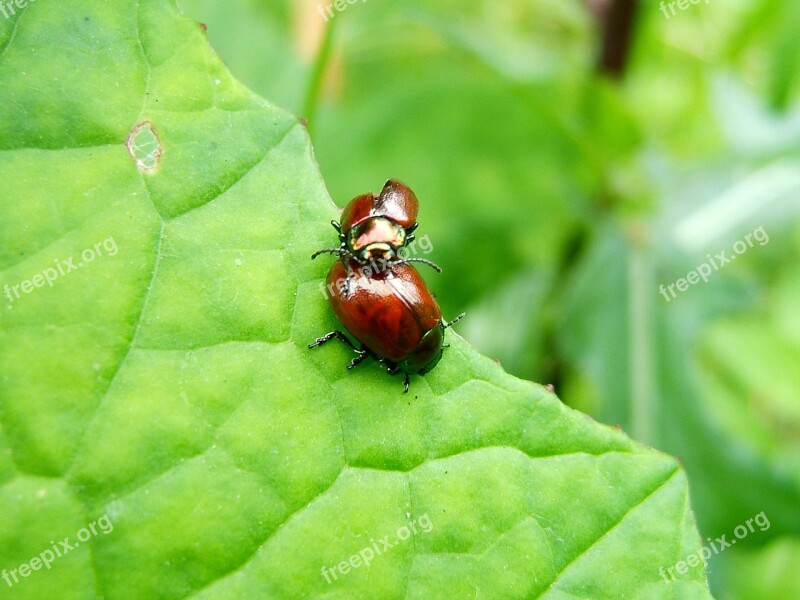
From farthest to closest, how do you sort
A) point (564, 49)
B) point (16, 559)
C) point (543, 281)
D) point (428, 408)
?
point (564, 49) < point (543, 281) < point (428, 408) < point (16, 559)

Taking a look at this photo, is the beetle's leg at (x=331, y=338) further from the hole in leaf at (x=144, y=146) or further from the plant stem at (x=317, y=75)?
the plant stem at (x=317, y=75)

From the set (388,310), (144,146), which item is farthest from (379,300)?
(144,146)

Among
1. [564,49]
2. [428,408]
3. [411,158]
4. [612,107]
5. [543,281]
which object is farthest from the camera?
[564,49]

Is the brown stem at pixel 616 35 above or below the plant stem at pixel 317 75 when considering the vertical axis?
above

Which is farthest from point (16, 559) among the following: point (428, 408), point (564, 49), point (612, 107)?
point (564, 49)

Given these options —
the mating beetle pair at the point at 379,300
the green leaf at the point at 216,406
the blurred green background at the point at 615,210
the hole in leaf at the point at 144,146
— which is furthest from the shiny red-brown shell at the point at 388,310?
the blurred green background at the point at 615,210

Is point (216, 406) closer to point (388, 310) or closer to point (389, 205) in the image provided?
point (388, 310)

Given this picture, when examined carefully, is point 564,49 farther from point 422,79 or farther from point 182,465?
point 182,465
